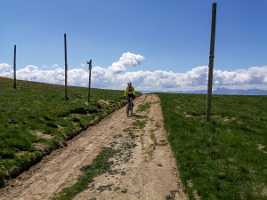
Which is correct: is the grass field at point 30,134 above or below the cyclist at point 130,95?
below

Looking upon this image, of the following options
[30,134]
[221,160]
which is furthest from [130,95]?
[221,160]

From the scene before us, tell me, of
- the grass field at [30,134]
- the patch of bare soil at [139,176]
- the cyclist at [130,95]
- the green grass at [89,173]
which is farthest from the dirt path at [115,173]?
the cyclist at [130,95]

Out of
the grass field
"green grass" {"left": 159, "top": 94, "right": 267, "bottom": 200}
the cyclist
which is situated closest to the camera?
"green grass" {"left": 159, "top": 94, "right": 267, "bottom": 200}

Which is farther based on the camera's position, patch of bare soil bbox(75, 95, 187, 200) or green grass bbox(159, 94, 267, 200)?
green grass bbox(159, 94, 267, 200)

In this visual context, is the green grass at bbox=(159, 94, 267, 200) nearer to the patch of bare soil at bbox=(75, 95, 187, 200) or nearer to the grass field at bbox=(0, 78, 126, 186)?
the patch of bare soil at bbox=(75, 95, 187, 200)

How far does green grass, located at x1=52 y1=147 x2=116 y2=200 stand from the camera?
847cm

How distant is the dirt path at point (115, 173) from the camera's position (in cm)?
857

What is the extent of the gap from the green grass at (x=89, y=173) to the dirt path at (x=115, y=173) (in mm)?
202

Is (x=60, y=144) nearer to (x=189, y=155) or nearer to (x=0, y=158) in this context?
(x=0, y=158)

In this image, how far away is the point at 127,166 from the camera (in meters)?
10.8

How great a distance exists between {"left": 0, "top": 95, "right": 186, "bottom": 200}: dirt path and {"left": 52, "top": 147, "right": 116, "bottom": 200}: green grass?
0.20m

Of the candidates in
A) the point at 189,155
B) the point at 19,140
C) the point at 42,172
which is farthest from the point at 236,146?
the point at 19,140

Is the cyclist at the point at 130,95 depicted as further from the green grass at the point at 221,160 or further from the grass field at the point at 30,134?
the green grass at the point at 221,160

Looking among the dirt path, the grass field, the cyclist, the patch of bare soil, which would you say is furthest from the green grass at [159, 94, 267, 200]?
the cyclist
